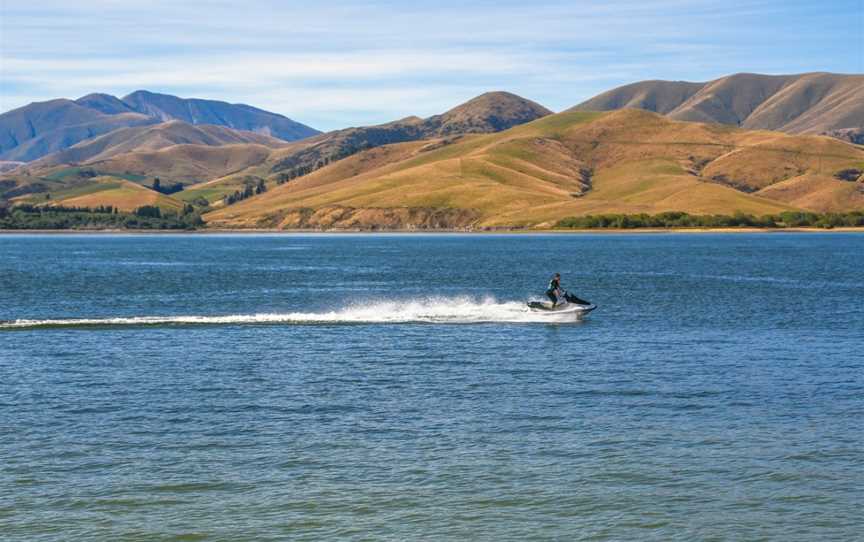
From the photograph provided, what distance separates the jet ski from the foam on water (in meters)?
0.30

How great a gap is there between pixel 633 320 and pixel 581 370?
25257 millimetres

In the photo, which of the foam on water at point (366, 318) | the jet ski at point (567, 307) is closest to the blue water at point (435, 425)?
the foam on water at point (366, 318)

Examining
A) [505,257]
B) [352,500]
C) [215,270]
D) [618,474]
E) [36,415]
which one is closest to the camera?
[352,500]

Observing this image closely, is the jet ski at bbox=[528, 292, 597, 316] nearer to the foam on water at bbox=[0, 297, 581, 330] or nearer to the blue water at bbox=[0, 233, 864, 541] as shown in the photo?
the foam on water at bbox=[0, 297, 581, 330]

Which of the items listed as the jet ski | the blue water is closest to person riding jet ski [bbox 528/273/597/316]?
the jet ski

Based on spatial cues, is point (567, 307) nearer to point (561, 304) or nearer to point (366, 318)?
point (561, 304)

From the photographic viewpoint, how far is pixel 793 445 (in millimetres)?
35344

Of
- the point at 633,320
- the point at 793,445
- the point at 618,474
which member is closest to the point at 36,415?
the point at 618,474

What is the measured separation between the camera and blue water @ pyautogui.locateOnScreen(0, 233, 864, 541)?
92.8ft

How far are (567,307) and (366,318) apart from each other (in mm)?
14554

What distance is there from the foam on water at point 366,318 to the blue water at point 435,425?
11.8 inches

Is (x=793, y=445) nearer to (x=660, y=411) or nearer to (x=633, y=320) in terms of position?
(x=660, y=411)

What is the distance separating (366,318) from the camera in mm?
74250

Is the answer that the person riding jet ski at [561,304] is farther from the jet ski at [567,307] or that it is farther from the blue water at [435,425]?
the blue water at [435,425]
